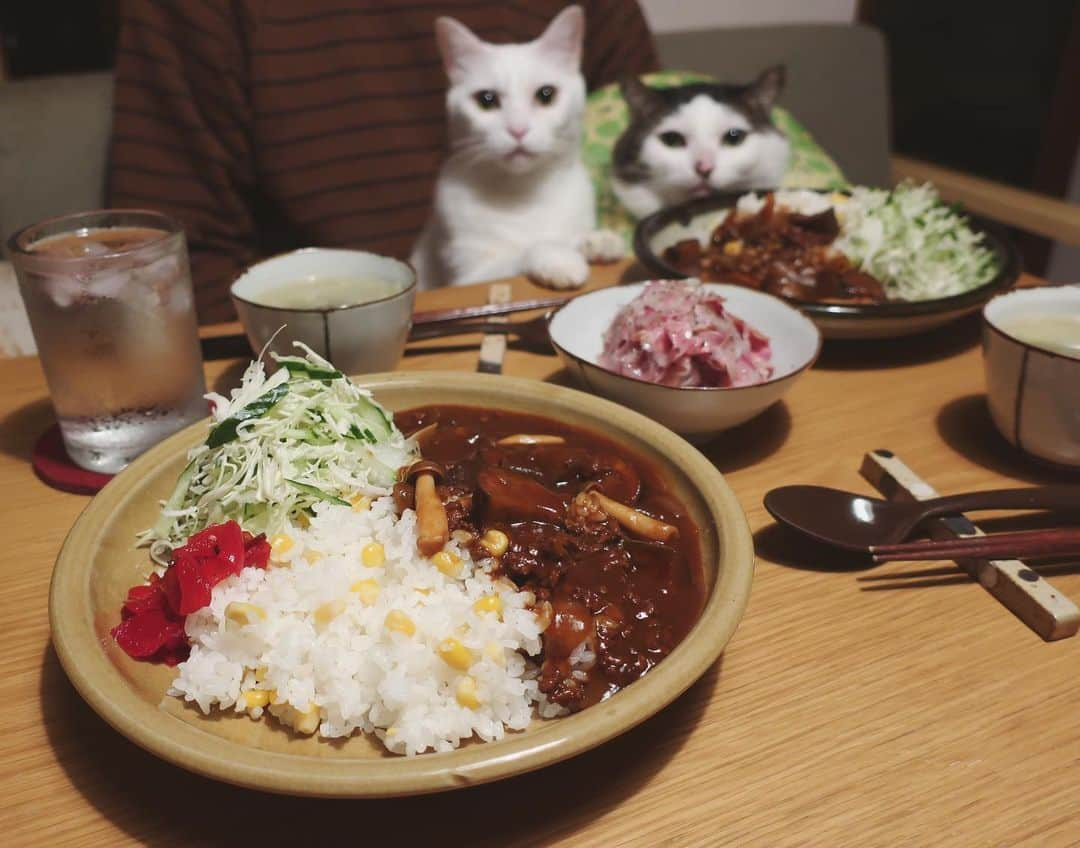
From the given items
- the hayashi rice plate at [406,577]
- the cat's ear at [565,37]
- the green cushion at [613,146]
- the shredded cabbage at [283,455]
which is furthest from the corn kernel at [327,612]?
the green cushion at [613,146]

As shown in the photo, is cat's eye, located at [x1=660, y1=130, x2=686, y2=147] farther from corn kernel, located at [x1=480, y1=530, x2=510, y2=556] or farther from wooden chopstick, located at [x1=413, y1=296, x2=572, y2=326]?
corn kernel, located at [x1=480, y1=530, x2=510, y2=556]

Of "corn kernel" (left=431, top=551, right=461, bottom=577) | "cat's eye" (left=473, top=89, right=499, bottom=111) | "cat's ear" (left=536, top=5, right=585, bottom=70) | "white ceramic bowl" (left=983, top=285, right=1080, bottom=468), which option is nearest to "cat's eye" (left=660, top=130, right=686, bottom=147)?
"cat's ear" (left=536, top=5, right=585, bottom=70)

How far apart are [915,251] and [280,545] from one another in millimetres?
1588

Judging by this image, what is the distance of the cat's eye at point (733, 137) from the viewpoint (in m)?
2.67

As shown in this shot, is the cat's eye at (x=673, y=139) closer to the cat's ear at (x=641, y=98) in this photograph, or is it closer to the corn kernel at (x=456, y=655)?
the cat's ear at (x=641, y=98)

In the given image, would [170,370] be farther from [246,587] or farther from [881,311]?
[881,311]

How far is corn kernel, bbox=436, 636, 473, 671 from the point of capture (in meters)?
0.84

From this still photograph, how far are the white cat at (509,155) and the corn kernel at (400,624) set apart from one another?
61.2 inches

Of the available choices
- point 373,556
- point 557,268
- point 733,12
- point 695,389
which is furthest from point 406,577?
point 733,12

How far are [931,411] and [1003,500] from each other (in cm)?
39

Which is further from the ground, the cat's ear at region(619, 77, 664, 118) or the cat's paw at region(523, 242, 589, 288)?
the cat's ear at region(619, 77, 664, 118)

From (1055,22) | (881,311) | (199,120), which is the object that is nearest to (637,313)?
(881,311)

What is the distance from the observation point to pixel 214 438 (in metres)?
1.13

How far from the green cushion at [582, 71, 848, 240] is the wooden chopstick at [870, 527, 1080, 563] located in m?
2.11
